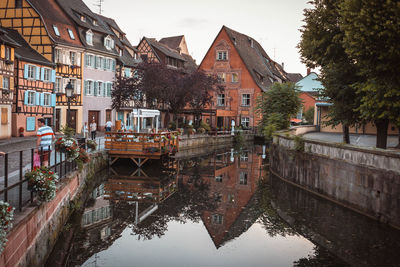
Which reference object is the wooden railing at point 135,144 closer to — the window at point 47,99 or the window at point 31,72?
the window at point 31,72

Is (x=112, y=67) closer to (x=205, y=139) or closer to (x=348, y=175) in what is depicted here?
(x=205, y=139)

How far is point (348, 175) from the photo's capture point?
594 inches

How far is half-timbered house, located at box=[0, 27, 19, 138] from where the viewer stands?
2791 centimetres

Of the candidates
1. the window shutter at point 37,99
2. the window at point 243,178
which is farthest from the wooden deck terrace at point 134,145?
the window shutter at point 37,99

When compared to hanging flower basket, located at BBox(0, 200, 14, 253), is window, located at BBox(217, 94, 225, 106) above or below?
above

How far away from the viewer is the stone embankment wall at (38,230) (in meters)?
7.25

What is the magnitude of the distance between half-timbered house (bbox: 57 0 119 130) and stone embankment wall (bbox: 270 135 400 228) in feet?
80.7

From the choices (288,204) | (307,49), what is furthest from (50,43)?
(288,204)

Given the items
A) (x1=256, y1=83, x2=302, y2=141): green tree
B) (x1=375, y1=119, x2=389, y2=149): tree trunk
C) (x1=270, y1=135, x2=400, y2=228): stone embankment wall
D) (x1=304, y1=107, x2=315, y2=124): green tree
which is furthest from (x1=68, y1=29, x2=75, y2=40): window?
(x1=304, y1=107, x2=315, y2=124): green tree

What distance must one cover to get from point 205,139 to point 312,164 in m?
24.0

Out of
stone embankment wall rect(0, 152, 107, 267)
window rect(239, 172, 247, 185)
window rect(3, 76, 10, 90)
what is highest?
window rect(3, 76, 10, 90)

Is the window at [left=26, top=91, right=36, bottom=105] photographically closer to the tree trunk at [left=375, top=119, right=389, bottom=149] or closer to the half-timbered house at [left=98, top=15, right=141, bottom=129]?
the half-timbered house at [left=98, top=15, right=141, bottom=129]

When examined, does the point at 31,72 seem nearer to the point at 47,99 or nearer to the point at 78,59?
the point at 47,99

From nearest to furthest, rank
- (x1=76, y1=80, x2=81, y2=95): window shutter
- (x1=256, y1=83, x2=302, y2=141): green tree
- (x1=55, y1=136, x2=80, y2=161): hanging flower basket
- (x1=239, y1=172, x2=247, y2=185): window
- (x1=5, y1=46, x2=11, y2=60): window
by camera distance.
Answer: (x1=55, y1=136, x2=80, y2=161): hanging flower basket, (x1=239, y1=172, x2=247, y2=185): window, (x1=5, y1=46, x2=11, y2=60): window, (x1=256, y1=83, x2=302, y2=141): green tree, (x1=76, y1=80, x2=81, y2=95): window shutter
